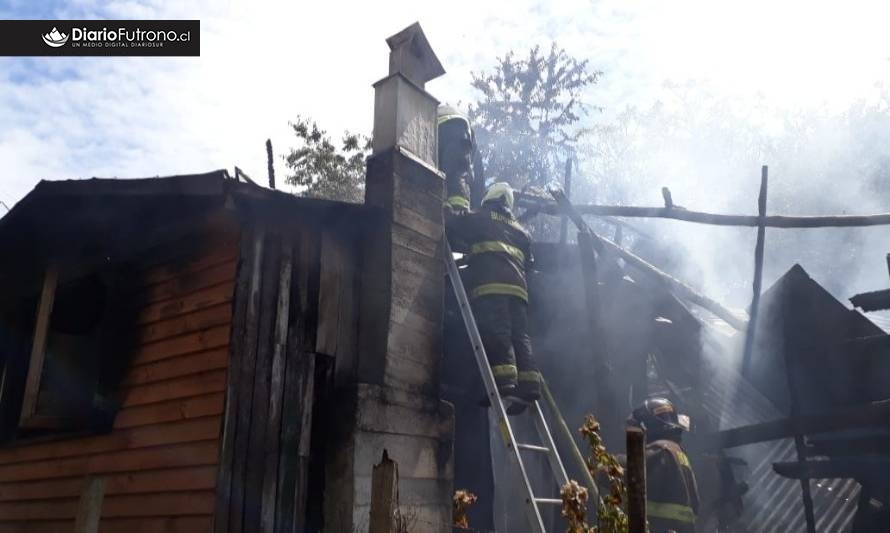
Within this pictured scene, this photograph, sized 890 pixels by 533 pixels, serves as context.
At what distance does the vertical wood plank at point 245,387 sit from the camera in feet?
15.5

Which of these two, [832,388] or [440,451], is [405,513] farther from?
[832,388]

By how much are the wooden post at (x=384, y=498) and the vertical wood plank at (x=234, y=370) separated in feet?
7.16

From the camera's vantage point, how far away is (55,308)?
6.45m

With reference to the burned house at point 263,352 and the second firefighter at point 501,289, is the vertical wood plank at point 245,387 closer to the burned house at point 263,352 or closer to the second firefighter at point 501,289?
the burned house at point 263,352

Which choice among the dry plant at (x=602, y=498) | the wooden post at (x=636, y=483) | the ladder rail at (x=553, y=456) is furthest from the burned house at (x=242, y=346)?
the wooden post at (x=636, y=483)

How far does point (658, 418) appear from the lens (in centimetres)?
659

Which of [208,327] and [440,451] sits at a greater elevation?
[208,327]

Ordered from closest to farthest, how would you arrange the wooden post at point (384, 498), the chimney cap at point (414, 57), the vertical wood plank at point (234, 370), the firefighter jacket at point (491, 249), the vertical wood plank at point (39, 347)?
the wooden post at point (384, 498) < the vertical wood plank at point (234, 370) < the vertical wood plank at point (39, 347) < the firefighter jacket at point (491, 249) < the chimney cap at point (414, 57)

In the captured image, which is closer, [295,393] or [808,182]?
[295,393]

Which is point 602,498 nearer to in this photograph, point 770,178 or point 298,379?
point 298,379

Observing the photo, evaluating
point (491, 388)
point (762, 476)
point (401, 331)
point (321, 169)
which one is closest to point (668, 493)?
point (491, 388)

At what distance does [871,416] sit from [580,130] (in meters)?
22.8

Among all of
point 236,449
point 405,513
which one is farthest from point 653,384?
point 236,449

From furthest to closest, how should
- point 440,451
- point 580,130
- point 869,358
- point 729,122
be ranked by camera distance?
point 729,122 → point 580,130 → point 869,358 → point 440,451
